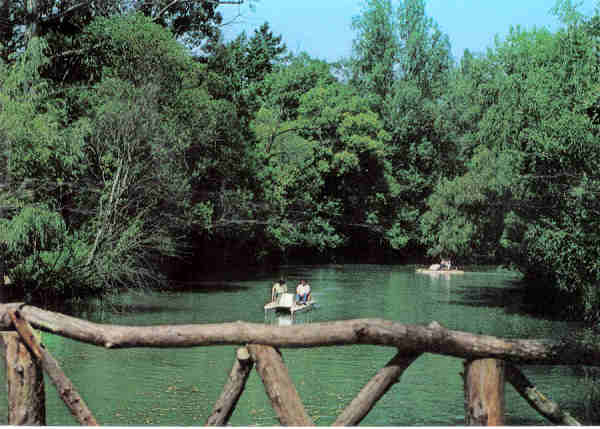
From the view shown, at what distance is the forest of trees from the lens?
16.2 meters

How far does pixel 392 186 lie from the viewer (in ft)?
135

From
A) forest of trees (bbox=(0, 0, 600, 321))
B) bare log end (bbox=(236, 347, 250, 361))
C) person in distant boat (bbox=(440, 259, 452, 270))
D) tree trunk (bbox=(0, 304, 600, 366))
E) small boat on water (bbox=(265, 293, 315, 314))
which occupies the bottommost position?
small boat on water (bbox=(265, 293, 315, 314))

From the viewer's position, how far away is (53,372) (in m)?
3.64

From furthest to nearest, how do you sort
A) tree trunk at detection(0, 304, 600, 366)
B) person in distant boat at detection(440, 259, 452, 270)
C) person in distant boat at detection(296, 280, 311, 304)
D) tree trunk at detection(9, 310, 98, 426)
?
person in distant boat at detection(440, 259, 452, 270)
person in distant boat at detection(296, 280, 311, 304)
tree trunk at detection(9, 310, 98, 426)
tree trunk at detection(0, 304, 600, 366)

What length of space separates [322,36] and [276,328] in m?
39.5

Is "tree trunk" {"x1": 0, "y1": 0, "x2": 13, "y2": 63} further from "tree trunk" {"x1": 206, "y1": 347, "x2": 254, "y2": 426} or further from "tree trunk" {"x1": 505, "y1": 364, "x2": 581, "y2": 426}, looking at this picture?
"tree trunk" {"x1": 505, "y1": 364, "x2": 581, "y2": 426}

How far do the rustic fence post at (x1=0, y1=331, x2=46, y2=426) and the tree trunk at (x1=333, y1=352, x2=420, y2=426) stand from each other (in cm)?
147

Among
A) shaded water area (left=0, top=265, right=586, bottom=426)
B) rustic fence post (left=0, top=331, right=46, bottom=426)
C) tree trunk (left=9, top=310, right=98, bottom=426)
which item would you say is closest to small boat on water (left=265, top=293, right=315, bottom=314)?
shaded water area (left=0, top=265, right=586, bottom=426)

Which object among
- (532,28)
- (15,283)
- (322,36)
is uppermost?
(322,36)

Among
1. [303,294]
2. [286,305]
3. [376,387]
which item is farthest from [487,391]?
[303,294]

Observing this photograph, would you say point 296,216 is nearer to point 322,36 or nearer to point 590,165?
point 322,36

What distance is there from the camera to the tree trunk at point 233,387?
344 cm

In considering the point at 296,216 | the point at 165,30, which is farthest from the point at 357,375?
the point at 296,216

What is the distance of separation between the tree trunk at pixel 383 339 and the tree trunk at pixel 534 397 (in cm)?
6
